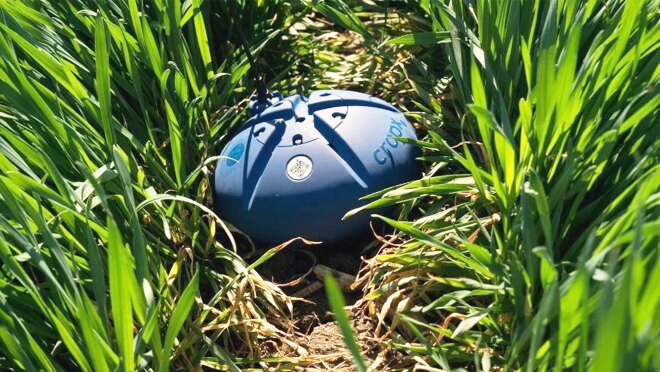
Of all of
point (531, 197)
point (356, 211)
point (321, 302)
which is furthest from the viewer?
point (321, 302)

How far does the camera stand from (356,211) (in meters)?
2.02

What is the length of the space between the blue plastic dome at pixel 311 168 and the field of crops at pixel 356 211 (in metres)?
0.05

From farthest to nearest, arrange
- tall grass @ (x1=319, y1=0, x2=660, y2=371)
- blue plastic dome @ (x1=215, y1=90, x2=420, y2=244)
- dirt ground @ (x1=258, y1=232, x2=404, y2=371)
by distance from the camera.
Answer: blue plastic dome @ (x1=215, y1=90, x2=420, y2=244), dirt ground @ (x1=258, y1=232, x2=404, y2=371), tall grass @ (x1=319, y1=0, x2=660, y2=371)

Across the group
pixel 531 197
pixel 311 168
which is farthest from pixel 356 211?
pixel 531 197

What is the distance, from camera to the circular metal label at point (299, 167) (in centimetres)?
208

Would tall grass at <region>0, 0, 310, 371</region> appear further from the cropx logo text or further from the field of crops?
the cropx logo text

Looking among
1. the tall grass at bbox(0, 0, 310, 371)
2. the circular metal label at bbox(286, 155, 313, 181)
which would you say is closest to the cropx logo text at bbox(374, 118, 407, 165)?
the circular metal label at bbox(286, 155, 313, 181)

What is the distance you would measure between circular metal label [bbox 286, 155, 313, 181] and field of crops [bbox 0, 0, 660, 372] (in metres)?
0.15

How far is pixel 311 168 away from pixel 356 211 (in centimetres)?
15

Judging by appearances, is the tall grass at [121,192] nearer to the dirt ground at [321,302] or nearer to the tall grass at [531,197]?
the dirt ground at [321,302]

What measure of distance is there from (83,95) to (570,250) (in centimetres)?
112

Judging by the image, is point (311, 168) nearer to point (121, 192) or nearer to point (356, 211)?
point (356, 211)

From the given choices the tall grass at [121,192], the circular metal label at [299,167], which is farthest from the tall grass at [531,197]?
the tall grass at [121,192]

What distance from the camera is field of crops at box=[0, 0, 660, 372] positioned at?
1584mm
